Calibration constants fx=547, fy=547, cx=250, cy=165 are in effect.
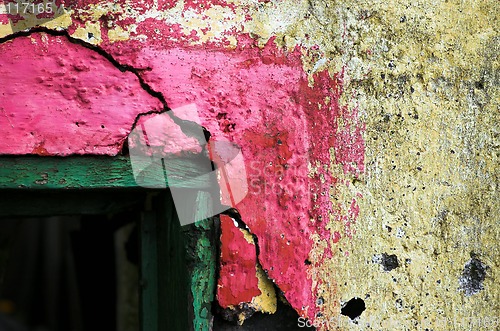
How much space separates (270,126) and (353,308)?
0.48 m

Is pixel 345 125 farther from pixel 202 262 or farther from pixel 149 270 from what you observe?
pixel 149 270

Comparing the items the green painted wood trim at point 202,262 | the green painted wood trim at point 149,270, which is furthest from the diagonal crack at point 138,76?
the green painted wood trim at point 149,270

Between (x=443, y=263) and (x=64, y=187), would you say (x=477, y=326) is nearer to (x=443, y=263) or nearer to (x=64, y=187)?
(x=443, y=263)

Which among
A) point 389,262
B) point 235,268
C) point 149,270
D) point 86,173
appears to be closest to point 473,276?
point 389,262

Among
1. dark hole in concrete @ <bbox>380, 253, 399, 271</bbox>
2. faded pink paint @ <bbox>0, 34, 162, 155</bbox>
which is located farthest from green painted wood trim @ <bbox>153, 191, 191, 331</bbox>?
dark hole in concrete @ <bbox>380, 253, 399, 271</bbox>

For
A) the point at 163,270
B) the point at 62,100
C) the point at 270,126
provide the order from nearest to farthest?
the point at 62,100 → the point at 270,126 → the point at 163,270

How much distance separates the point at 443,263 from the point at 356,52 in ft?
1.85

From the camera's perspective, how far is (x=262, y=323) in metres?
1.29

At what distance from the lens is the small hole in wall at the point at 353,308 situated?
51.6 inches

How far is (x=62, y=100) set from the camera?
1.19 metres

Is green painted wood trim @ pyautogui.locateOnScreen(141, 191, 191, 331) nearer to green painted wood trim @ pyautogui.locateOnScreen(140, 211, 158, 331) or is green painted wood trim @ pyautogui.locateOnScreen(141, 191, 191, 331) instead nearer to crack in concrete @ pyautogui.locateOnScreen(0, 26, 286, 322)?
green painted wood trim @ pyautogui.locateOnScreen(140, 211, 158, 331)

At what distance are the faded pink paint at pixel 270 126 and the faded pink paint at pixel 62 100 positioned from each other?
0.14ft

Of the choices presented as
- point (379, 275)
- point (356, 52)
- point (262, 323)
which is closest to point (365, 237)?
point (379, 275)

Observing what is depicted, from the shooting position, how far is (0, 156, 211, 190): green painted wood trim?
1.17 m
